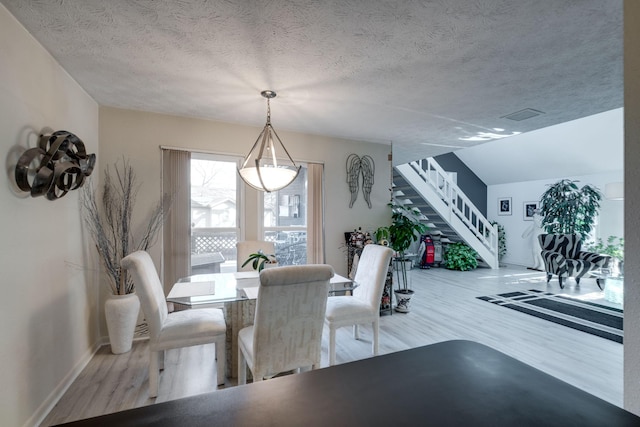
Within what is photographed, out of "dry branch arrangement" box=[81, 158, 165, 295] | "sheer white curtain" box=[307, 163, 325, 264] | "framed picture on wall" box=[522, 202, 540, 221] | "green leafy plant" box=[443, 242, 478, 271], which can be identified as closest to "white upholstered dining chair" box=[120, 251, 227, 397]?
"dry branch arrangement" box=[81, 158, 165, 295]

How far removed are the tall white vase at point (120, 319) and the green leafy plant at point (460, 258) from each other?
6.58 m

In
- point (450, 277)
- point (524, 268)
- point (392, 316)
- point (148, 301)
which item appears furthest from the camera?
point (524, 268)

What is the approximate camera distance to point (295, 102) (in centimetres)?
286

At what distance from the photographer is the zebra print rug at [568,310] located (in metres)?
3.34

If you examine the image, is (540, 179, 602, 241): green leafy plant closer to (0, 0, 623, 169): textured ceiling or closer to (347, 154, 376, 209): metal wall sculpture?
(0, 0, 623, 169): textured ceiling

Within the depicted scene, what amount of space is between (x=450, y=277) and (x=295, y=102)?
5.15 m

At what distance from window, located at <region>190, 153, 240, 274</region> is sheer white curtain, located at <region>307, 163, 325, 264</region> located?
96 centimetres

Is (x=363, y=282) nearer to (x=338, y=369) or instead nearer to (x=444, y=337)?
(x=444, y=337)

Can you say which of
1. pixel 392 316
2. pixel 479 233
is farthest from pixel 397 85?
pixel 479 233

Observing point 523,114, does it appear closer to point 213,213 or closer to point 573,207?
point 213,213

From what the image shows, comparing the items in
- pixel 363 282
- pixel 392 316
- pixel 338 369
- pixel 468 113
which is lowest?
pixel 392 316

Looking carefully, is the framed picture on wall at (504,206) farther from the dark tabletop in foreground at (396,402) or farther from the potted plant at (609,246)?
the dark tabletop in foreground at (396,402)

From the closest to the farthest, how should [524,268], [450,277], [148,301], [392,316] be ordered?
[148,301], [392,316], [450,277], [524,268]

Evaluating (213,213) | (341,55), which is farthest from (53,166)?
(341,55)
